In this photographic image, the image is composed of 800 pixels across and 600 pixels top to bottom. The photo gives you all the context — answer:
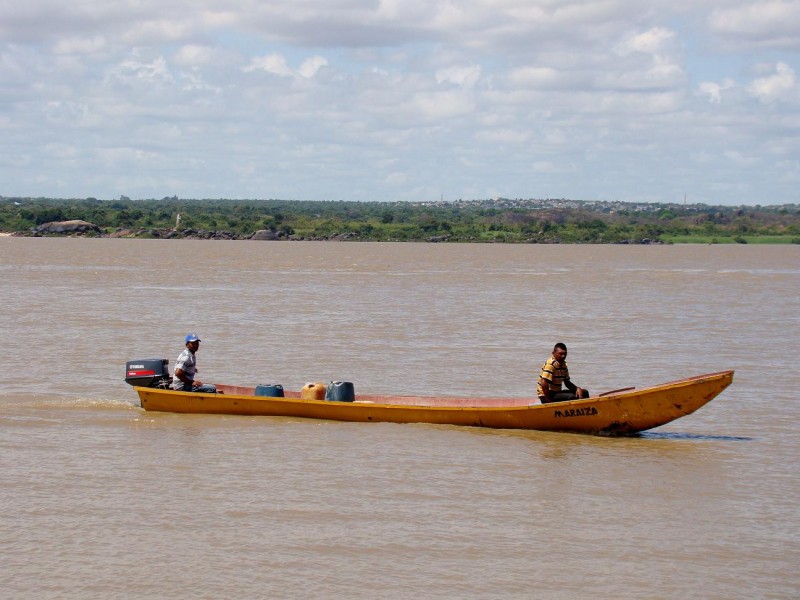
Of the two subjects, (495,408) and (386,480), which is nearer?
(386,480)

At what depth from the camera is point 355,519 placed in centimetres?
1195

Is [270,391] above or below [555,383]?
below

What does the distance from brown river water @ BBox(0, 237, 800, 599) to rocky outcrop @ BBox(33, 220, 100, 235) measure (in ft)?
334

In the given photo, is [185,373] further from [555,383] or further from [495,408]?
[555,383]

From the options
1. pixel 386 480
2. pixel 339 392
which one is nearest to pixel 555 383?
pixel 339 392

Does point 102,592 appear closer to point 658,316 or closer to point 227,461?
point 227,461

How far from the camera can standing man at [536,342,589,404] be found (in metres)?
16.2

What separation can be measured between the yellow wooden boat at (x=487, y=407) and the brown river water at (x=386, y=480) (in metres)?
0.19

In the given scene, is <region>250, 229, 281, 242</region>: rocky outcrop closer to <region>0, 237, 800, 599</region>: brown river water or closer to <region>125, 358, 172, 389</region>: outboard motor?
<region>0, 237, 800, 599</region>: brown river water

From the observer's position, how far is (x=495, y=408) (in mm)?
16359

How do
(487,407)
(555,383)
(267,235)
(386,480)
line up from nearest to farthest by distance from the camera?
(386,480) < (555,383) < (487,407) < (267,235)

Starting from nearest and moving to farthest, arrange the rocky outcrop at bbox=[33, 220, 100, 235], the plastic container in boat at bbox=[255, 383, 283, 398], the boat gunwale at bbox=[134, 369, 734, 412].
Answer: the boat gunwale at bbox=[134, 369, 734, 412]
the plastic container in boat at bbox=[255, 383, 283, 398]
the rocky outcrop at bbox=[33, 220, 100, 235]

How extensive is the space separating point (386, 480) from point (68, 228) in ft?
400

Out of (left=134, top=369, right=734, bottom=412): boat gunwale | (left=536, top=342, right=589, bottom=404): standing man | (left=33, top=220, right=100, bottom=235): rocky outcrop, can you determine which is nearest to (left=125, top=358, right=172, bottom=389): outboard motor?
(left=134, top=369, right=734, bottom=412): boat gunwale
